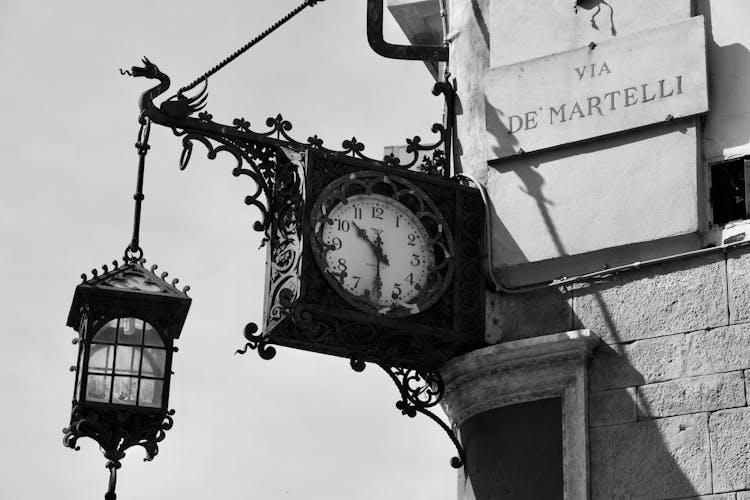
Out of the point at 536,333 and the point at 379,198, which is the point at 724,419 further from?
the point at 379,198

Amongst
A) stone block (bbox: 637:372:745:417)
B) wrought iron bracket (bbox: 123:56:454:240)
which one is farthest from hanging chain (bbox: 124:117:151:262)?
stone block (bbox: 637:372:745:417)

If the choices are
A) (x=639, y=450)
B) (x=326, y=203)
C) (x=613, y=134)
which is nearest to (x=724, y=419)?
(x=639, y=450)

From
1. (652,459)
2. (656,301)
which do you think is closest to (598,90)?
(656,301)

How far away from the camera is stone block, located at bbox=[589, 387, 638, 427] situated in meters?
10.5

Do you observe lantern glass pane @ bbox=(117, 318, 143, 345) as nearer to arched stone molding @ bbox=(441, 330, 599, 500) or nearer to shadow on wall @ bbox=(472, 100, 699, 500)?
arched stone molding @ bbox=(441, 330, 599, 500)

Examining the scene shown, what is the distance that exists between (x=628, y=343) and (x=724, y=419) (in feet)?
2.59

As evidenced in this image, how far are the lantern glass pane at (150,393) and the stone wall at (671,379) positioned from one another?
2340 mm

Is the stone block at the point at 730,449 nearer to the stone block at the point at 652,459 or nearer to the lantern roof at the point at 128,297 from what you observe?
the stone block at the point at 652,459

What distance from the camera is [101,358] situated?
1044 cm

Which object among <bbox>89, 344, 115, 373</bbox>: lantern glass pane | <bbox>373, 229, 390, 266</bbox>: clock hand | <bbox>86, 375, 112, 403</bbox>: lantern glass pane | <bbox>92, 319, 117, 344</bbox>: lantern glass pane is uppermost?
<bbox>373, 229, 390, 266</bbox>: clock hand

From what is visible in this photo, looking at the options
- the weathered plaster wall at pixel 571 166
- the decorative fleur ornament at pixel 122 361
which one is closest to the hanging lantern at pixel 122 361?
the decorative fleur ornament at pixel 122 361

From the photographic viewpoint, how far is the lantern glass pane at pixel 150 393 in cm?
1038

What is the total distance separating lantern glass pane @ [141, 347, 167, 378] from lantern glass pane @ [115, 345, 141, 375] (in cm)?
4

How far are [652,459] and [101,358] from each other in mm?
3038
